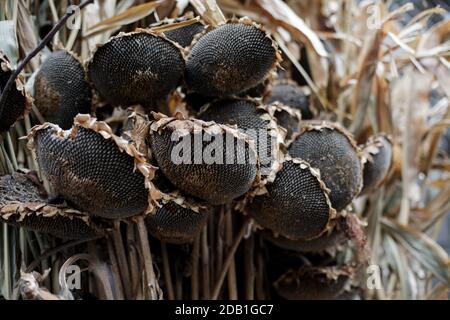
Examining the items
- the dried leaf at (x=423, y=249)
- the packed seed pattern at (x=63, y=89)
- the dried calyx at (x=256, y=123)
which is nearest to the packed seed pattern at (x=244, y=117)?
the dried calyx at (x=256, y=123)

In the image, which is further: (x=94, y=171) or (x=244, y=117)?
(x=244, y=117)

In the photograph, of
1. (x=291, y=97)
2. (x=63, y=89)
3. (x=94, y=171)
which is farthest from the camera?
(x=291, y=97)

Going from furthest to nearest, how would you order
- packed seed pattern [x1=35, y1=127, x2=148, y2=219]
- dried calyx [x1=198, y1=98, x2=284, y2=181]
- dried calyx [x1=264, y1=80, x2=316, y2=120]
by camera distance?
1. dried calyx [x1=264, y1=80, x2=316, y2=120]
2. dried calyx [x1=198, y1=98, x2=284, y2=181]
3. packed seed pattern [x1=35, y1=127, x2=148, y2=219]

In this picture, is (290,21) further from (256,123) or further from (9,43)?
(9,43)

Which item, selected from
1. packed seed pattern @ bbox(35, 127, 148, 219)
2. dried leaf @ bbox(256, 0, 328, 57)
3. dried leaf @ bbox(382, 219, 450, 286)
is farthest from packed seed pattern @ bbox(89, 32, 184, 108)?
dried leaf @ bbox(382, 219, 450, 286)

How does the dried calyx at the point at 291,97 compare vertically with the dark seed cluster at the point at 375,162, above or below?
above

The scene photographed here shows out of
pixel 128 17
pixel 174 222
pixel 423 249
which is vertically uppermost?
pixel 128 17

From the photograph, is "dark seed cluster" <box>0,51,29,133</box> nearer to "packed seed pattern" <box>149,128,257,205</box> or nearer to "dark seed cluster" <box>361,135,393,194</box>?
"packed seed pattern" <box>149,128,257,205</box>

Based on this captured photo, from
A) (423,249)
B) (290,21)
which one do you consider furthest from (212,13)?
(423,249)

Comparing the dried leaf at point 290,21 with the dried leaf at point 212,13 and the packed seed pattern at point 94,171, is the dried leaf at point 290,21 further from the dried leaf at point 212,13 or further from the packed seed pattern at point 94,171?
the packed seed pattern at point 94,171
